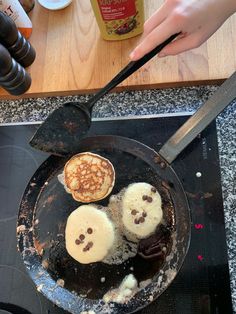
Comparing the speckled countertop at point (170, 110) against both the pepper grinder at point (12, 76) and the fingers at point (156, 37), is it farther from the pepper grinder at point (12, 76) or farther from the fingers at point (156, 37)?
the fingers at point (156, 37)

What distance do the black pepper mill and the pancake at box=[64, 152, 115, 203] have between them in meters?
0.29

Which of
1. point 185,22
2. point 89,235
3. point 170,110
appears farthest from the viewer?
point 170,110

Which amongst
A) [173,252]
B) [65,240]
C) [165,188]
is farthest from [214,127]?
[65,240]

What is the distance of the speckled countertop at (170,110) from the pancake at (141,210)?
0.15m

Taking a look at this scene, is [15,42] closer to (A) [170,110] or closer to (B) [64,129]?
(B) [64,129]

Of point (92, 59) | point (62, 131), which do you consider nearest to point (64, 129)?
point (62, 131)

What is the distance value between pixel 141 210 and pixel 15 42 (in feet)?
1.51

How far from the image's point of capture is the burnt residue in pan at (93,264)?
76 cm

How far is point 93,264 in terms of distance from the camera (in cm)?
78

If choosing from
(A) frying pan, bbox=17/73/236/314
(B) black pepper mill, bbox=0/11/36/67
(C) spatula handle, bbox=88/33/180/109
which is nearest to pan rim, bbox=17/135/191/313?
(A) frying pan, bbox=17/73/236/314

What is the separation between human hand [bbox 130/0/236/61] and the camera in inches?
26.6

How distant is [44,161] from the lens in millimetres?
832

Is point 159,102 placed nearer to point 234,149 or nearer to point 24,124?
point 234,149

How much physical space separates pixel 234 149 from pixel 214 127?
64mm
